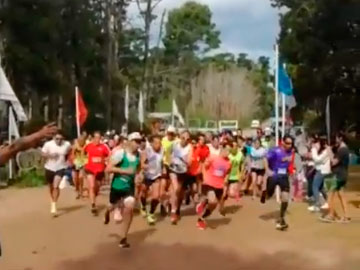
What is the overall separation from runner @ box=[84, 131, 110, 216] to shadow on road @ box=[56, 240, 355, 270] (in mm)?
4735

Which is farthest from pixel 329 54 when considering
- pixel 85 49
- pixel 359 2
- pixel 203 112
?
pixel 203 112

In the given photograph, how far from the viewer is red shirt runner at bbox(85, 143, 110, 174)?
18828 millimetres

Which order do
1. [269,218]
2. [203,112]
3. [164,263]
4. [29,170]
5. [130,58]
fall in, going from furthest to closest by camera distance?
[203,112] → [130,58] → [29,170] → [269,218] → [164,263]

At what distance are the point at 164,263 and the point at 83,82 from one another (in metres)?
41.2

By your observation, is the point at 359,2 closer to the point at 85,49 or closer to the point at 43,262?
the point at 85,49

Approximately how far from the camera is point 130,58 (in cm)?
7356

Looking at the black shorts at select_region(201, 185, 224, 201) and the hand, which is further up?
the hand

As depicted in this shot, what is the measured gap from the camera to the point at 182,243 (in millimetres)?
14133

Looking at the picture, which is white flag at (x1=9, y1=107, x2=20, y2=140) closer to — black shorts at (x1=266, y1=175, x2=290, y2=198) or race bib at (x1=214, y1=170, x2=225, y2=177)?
race bib at (x1=214, y1=170, x2=225, y2=177)

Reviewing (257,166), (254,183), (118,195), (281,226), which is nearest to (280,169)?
(281,226)

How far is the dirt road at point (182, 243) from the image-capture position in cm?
1223

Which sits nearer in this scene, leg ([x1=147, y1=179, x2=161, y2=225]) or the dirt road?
the dirt road

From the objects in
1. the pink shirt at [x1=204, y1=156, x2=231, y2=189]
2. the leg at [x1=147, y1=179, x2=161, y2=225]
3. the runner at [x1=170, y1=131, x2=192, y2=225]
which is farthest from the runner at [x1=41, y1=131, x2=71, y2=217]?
the pink shirt at [x1=204, y1=156, x2=231, y2=189]

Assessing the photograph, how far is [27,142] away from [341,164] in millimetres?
11087
